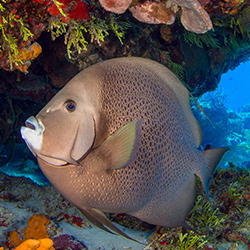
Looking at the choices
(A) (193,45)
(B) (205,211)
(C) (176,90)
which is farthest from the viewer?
(A) (193,45)

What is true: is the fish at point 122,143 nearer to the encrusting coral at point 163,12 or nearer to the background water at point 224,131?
the encrusting coral at point 163,12

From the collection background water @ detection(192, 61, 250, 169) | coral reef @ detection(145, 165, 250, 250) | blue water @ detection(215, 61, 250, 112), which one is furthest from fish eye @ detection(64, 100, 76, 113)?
blue water @ detection(215, 61, 250, 112)

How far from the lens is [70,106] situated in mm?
1212

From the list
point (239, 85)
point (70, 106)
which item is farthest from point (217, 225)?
point (239, 85)

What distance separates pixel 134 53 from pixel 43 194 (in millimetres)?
2992

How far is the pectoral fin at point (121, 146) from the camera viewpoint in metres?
1.20

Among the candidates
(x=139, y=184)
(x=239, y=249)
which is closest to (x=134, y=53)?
(x=139, y=184)

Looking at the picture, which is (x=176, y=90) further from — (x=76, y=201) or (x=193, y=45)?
(x=193, y=45)

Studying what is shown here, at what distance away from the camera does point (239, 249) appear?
94.5 inches

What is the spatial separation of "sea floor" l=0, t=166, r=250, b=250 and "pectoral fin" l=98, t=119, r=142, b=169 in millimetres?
1363

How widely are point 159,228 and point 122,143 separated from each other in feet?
6.21

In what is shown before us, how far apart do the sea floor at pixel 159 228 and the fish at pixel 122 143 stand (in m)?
0.92

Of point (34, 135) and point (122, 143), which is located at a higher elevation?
point (34, 135)

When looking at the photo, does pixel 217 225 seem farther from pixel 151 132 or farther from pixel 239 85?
pixel 239 85
